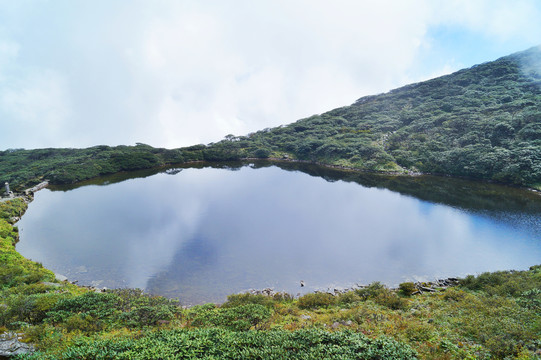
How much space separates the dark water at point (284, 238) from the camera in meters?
16.7

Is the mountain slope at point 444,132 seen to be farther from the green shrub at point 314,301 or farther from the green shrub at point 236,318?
the green shrub at point 236,318

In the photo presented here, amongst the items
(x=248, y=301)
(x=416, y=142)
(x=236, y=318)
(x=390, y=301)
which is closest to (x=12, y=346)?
(x=236, y=318)

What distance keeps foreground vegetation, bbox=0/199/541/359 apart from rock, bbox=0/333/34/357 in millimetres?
258

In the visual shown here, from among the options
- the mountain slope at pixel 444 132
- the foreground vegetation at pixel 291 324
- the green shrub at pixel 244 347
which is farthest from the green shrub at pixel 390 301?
the mountain slope at pixel 444 132

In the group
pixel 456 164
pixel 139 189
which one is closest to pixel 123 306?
pixel 139 189

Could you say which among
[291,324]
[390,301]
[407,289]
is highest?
[291,324]

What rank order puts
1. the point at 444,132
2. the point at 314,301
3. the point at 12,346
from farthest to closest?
the point at 444,132, the point at 314,301, the point at 12,346

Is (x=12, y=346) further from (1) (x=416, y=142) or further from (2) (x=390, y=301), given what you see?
(1) (x=416, y=142)

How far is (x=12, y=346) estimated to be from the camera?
22.6 ft

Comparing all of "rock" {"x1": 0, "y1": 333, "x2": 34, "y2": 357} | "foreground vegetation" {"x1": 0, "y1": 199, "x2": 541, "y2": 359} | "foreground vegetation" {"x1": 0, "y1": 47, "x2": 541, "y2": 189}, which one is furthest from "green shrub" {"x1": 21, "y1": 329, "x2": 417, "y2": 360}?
"foreground vegetation" {"x1": 0, "y1": 47, "x2": 541, "y2": 189}

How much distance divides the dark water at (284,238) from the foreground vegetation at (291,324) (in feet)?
9.10

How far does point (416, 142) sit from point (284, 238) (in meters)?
43.7

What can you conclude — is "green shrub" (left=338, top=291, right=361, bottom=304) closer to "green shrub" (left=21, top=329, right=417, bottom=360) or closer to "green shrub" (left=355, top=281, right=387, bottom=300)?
"green shrub" (left=355, top=281, right=387, bottom=300)

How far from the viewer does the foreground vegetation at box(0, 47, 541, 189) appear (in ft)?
128
